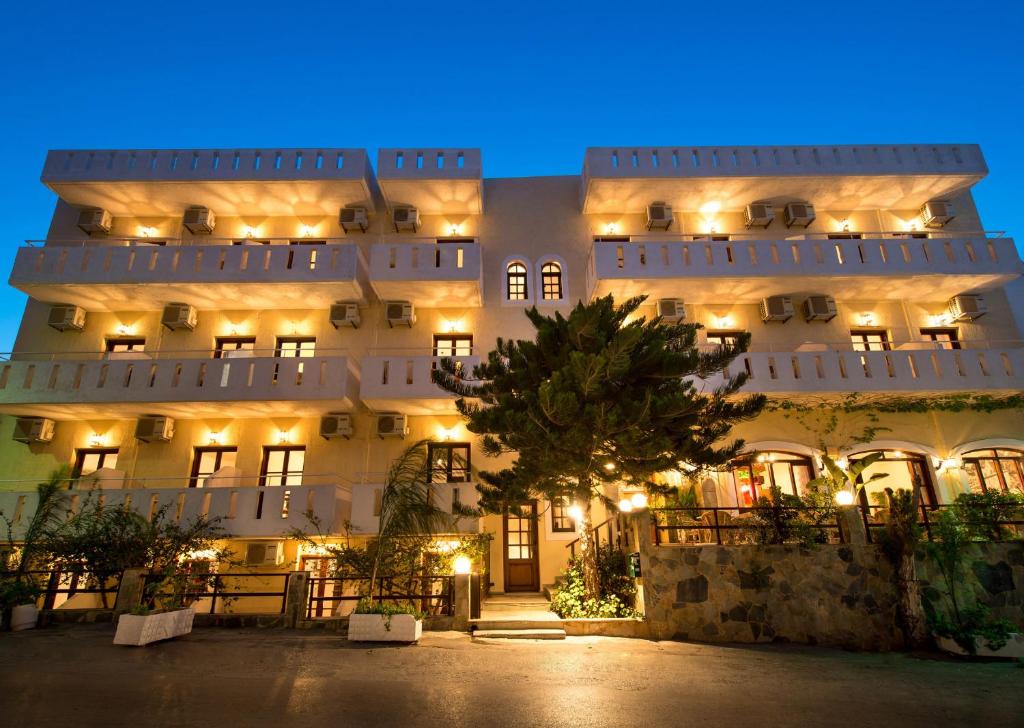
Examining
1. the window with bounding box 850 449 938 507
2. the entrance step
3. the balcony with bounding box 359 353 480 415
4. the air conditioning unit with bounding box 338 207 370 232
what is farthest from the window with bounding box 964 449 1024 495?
the air conditioning unit with bounding box 338 207 370 232

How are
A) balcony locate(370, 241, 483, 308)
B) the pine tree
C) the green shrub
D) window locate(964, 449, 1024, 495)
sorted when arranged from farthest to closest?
balcony locate(370, 241, 483, 308)
window locate(964, 449, 1024, 495)
the green shrub
the pine tree

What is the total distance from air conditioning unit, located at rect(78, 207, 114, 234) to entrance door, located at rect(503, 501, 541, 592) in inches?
531

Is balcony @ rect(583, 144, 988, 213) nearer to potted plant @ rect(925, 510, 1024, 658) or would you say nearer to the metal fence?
potted plant @ rect(925, 510, 1024, 658)

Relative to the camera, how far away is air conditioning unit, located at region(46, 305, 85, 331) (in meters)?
13.9

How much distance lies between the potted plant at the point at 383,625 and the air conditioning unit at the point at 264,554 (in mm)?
4863

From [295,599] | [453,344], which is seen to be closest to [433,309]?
[453,344]

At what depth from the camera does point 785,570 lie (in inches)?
355

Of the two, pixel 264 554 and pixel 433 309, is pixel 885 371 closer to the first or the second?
pixel 433 309

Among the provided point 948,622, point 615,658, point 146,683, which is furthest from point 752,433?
point 146,683

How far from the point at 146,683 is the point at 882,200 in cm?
1877

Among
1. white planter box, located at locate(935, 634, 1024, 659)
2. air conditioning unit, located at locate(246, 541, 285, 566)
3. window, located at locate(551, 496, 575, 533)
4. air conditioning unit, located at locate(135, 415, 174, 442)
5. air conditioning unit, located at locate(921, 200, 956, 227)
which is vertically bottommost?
white planter box, located at locate(935, 634, 1024, 659)

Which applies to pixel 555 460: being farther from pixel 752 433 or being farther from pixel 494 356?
pixel 752 433

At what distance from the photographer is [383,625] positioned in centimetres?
786

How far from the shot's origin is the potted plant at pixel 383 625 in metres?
7.84
